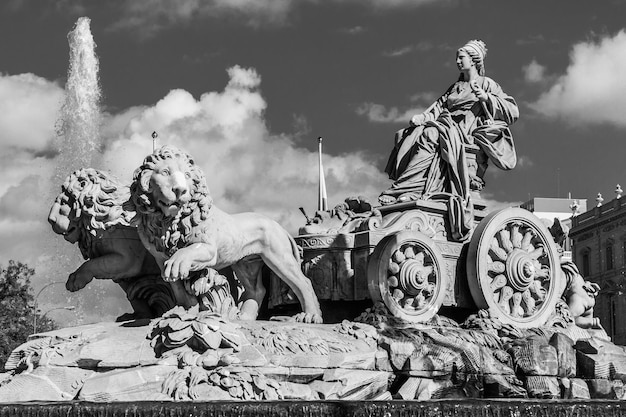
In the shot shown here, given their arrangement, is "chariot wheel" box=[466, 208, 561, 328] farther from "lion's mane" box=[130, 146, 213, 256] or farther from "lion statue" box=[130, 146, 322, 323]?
"lion's mane" box=[130, 146, 213, 256]

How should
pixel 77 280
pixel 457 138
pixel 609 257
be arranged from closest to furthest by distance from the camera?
pixel 77 280, pixel 457 138, pixel 609 257

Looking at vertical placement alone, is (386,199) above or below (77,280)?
above

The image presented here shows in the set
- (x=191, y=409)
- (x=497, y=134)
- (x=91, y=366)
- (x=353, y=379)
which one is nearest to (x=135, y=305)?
(x=91, y=366)

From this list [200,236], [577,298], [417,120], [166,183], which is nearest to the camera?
[166,183]

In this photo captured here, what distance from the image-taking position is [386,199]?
45.5 ft

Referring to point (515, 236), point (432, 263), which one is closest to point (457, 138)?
point (515, 236)

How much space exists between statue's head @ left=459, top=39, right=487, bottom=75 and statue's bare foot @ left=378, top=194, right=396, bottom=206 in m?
2.56

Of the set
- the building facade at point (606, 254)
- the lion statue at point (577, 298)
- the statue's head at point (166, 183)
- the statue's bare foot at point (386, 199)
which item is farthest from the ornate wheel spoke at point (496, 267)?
the building facade at point (606, 254)

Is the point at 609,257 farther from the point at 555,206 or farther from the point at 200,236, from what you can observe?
the point at 200,236

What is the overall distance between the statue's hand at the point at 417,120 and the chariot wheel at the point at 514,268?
67.8 inches

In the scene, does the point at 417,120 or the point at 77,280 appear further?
the point at 417,120

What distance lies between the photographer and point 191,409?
9031mm

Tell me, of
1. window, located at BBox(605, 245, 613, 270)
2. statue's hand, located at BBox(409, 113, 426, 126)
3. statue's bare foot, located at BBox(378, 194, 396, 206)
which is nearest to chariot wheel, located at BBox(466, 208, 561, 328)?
statue's bare foot, located at BBox(378, 194, 396, 206)

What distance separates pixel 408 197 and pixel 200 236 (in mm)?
3228
